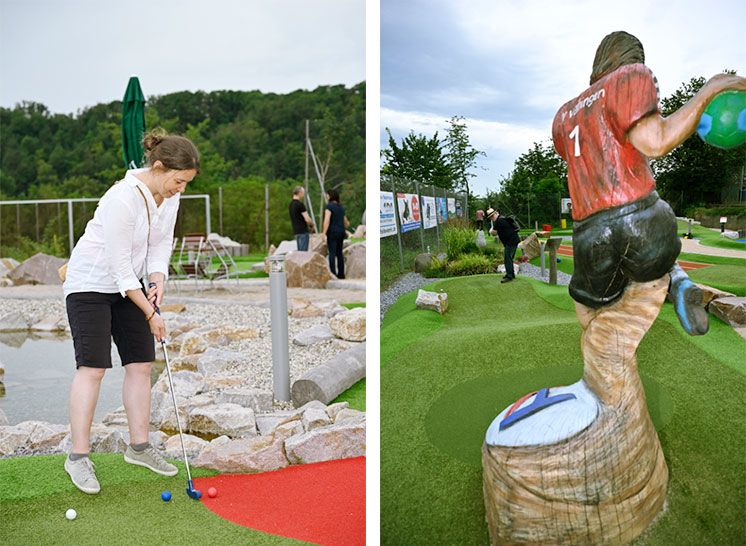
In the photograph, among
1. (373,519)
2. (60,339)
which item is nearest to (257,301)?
(60,339)

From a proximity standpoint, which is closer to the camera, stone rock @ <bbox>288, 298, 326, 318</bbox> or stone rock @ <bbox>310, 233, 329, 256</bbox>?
stone rock @ <bbox>288, 298, 326, 318</bbox>

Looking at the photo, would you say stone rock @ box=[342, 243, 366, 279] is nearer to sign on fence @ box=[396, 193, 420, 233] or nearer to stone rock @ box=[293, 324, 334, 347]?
stone rock @ box=[293, 324, 334, 347]

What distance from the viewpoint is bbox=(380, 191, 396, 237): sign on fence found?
2418 mm

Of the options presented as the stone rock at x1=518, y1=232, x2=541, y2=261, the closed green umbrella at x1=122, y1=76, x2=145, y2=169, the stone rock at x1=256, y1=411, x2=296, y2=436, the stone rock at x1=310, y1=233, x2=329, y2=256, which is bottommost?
the stone rock at x1=256, y1=411, x2=296, y2=436

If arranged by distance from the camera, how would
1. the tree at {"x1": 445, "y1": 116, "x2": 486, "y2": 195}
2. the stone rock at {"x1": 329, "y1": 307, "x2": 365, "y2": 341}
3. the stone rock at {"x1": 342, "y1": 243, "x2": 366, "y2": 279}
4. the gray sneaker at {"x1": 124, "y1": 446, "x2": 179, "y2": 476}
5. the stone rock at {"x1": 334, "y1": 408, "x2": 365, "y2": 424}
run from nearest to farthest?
the tree at {"x1": 445, "y1": 116, "x2": 486, "y2": 195} → the gray sneaker at {"x1": 124, "y1": 446, "x2": 179, "y2": 476} → the stone rock at {"x1": 334, "y1": 408, "x2": 365, "y2": 424} → the stone rock at {"x1": 329, "y1": 307, "x2": 365, "y2": 341} → the stone rock at {"x1": 342, "y1": 243, "x2": 366, "y2": 279}

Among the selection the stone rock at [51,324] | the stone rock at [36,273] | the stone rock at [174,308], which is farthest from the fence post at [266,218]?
the stone rock at [51,324]

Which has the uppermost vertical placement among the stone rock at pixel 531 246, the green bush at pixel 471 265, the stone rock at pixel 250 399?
the stone rock at pixel 531 246

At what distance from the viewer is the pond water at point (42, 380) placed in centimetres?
572

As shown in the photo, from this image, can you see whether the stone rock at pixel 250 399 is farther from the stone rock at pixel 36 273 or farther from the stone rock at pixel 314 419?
the stone rock at pixel 36 273

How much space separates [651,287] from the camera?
2.06m

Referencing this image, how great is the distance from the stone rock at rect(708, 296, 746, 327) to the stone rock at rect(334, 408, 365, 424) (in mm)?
2236

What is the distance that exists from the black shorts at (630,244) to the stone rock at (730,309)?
0.21 meters

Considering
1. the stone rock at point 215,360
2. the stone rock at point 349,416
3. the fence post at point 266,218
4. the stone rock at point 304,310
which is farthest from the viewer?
the fence post at point 266,218

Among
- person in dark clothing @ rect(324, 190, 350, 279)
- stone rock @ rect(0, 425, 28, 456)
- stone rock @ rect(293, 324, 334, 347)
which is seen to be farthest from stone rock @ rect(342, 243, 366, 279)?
stone rock @ rect(0, 425, 28, 456)
